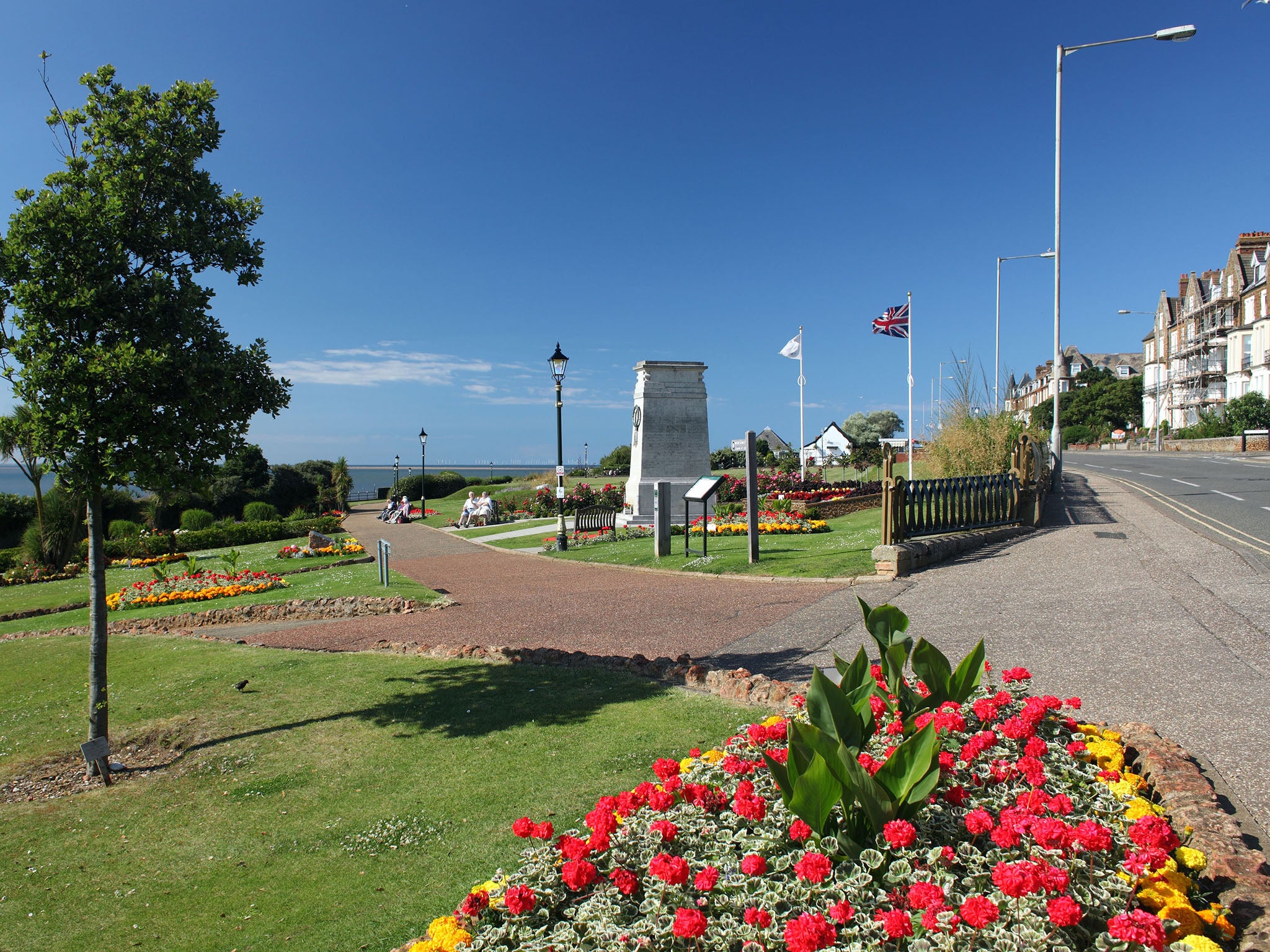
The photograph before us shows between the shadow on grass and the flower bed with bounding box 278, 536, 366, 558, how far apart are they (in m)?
14.5

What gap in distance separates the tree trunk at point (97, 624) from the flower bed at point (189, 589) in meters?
8.58

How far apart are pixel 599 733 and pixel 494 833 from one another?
4.33 feet

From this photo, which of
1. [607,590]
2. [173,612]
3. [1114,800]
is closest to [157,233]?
[1114,800]

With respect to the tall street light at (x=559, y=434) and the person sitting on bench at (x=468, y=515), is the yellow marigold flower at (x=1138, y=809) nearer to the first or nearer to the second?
the tall street light at (x=559, y=434)

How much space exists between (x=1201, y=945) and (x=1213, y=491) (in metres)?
20.8

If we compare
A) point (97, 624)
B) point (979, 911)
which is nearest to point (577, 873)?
point (979, 911)

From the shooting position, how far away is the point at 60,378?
4492 mm

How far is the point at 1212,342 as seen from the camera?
63688 mm

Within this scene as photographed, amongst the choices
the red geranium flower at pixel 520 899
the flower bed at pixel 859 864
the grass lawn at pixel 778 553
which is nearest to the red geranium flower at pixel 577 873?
the flower bed at pixel 859 864

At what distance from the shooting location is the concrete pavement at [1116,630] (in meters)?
4.36

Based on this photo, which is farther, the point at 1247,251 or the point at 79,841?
the point at 1247,251

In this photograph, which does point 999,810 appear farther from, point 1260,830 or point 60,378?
point 60,378

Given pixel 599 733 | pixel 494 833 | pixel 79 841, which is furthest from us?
pixel 599 733

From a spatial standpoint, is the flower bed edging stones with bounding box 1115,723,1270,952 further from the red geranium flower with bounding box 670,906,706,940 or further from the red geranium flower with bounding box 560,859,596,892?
the red geranium flower with bounding box 560,859,596,892
